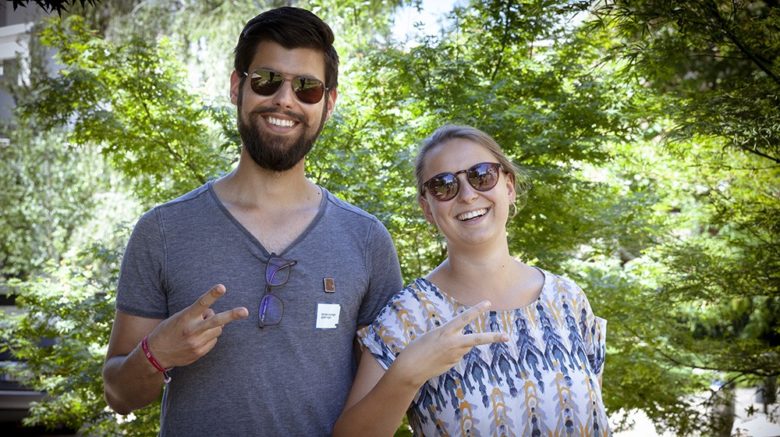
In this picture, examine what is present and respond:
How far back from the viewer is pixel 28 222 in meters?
15.4

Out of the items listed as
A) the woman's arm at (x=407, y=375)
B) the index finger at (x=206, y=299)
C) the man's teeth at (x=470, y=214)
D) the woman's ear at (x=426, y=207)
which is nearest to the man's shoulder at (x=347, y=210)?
the woman's ear at (x=426, y=207)

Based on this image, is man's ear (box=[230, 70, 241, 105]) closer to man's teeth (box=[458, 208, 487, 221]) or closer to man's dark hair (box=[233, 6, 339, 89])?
man's dark hair (box=[233, 6, 339, 89])

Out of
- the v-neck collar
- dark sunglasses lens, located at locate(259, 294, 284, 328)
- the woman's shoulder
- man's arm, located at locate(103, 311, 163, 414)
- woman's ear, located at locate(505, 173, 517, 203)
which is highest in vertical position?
woman's ear, located at locate(505, 173, 517, 203)

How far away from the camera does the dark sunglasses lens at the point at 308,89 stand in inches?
79.8

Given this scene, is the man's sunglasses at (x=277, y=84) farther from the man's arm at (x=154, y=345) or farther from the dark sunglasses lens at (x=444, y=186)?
the man's arm at (x=154, y=345)

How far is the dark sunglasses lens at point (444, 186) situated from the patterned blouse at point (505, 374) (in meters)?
0.24

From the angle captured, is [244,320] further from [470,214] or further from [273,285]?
[470,214]

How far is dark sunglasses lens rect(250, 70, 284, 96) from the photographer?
202 cm

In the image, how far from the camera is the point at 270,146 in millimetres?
1998

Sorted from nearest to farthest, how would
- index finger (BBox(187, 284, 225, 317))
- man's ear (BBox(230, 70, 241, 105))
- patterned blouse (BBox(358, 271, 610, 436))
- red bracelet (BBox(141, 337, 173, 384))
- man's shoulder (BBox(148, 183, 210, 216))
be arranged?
index finger (BBox(187, 284, 225, 317)), red bracelet (BBox(141, 337, 173, 384)), patterned blouse (BBox(358, 271, 610, 436)), man's shoulder (BBox(148, 183, 210, 216)), man's ear (BBox(230, 70, 241, 105))

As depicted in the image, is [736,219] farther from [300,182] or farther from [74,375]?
[74,375]

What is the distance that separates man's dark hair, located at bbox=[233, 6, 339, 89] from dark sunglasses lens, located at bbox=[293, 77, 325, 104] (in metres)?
0.07

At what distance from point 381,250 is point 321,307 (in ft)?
0.88

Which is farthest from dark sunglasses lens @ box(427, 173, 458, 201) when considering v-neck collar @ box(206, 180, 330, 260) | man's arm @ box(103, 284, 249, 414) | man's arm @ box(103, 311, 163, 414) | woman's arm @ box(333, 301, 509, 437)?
man's arm @ box(103, 311, 163, 414)
